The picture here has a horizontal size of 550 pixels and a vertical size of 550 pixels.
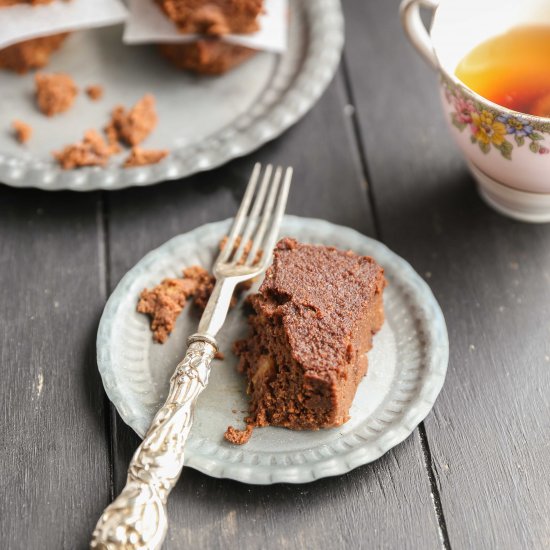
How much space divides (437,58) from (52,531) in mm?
1154

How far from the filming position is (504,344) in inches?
60.9

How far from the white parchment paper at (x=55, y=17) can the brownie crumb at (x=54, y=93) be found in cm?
11

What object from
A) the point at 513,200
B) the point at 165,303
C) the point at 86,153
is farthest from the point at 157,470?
the point at 513,200

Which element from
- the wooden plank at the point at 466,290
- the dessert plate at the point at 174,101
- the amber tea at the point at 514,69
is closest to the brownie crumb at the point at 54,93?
the dessert plate at the point at 174,101

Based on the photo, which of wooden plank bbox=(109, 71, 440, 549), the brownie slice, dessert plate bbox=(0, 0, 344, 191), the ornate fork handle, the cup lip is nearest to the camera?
the ornate fork handle

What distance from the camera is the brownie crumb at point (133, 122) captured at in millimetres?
1811

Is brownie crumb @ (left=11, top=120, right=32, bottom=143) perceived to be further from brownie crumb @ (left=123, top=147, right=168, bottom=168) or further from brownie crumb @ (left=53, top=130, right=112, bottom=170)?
brownie crumb @ (left=123, top=147, right=168, bottom=168)

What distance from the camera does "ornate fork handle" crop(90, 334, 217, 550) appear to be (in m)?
1.14

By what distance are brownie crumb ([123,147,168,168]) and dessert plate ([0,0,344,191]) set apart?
0.9 inches

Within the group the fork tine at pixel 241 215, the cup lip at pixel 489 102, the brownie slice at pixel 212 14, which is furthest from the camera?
the brownie slice at pixel 212 14

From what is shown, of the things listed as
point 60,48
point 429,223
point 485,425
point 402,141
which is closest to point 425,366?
point 485,425

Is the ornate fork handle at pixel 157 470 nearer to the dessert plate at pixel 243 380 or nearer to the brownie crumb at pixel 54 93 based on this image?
the dessert plate at pixel 243 380

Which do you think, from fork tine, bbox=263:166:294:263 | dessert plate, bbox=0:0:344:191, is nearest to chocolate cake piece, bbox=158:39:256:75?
dessert plate, bbox=0:0:344:191

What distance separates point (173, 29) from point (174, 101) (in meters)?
0.18
